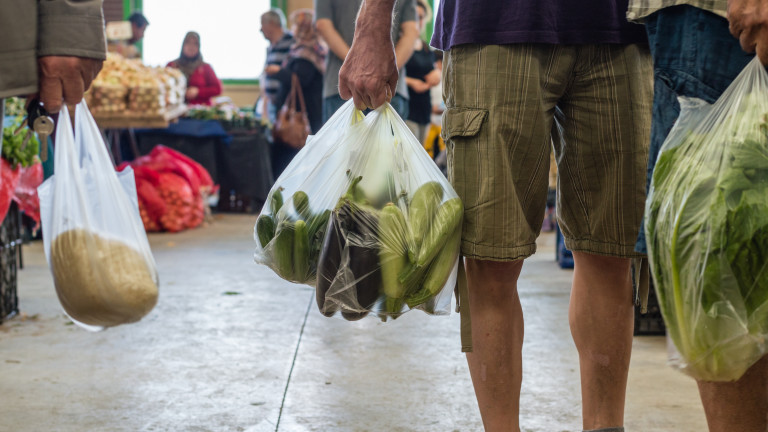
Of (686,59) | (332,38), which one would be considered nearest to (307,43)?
(332,38)

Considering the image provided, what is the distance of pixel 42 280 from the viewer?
4.06 meters

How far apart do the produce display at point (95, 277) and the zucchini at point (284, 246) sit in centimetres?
38

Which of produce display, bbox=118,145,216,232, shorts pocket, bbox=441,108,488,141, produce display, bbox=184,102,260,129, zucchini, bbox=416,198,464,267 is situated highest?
shorts pocket, bbox=441,108,488,141

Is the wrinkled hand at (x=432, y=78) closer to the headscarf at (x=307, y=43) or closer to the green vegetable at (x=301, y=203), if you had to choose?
the headscarf at (x=307, y=43)

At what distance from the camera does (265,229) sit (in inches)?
62.1

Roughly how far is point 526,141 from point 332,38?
243cm

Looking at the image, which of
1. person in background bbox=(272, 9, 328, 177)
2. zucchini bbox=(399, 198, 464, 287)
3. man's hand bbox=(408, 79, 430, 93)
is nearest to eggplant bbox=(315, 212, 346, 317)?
zucchini bbox=(399, 198, 464, 287)

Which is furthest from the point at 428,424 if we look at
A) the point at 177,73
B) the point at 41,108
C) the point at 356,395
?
the point at 177,73

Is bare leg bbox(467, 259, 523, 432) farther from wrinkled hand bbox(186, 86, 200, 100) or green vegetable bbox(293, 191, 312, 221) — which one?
wrinkled hand bbox(186, 86, 200, 100)

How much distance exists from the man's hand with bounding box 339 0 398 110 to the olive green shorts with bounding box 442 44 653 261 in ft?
0.37

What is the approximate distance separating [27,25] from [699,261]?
1.20 metres

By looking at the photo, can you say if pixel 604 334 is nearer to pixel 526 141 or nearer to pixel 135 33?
pixel 526 141

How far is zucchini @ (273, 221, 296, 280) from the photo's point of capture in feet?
4.99

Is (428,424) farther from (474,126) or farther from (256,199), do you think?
(256,199)
